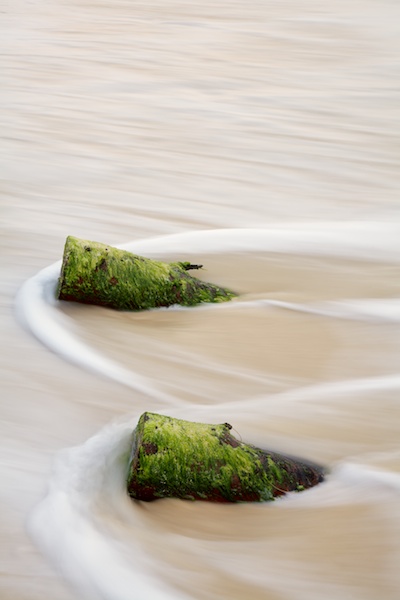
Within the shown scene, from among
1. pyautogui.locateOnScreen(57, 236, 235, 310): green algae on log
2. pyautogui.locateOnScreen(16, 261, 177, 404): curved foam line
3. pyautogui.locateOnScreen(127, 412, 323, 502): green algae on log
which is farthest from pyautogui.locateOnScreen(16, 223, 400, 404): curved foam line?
pyautogui.locateOnScreen(127, 412, 323, 502): green algae on log

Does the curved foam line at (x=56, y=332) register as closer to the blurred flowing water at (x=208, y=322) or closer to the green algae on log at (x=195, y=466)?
the blurred flowing water at (x=208, y=322)

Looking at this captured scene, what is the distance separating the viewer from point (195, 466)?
2.12 meters

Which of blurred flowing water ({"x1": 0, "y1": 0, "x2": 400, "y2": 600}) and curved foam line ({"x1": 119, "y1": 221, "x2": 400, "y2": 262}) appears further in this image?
curved foam line ({"x1": 119, "y1": 221, "x2": 400, "y2": 262})

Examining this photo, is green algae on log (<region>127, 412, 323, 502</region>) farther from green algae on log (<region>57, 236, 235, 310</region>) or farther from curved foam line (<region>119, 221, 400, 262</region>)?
curved foam line (<region>119, 221, 400, 262</region>)

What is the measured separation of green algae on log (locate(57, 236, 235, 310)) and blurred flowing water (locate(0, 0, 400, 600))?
5cm

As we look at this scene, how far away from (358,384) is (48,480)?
1113 mm

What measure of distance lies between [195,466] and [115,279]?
1.08 m

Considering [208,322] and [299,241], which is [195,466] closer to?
[208,322]

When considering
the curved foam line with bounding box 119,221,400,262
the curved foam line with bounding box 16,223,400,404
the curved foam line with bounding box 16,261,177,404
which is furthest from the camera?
the curved foam line with bounding box 119,221,400,262

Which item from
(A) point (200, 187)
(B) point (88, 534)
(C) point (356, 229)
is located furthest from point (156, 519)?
(A) point (200, 187)

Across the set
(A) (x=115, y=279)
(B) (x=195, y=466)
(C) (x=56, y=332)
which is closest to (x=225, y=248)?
(A) (x=115, y=279)

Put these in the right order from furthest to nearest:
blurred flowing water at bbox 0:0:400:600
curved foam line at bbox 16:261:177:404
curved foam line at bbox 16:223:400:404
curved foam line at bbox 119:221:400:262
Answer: curved foam line at bbox 119:221:400:262 < curved foam line at bbox 16:223:400:404 < curved foam line at bbox 16:261:177:404 < blurred flowing water at bbox 0:0:400:600

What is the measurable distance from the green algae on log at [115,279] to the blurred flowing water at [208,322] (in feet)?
0.17

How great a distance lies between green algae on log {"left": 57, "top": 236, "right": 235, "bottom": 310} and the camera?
296 centimetres
